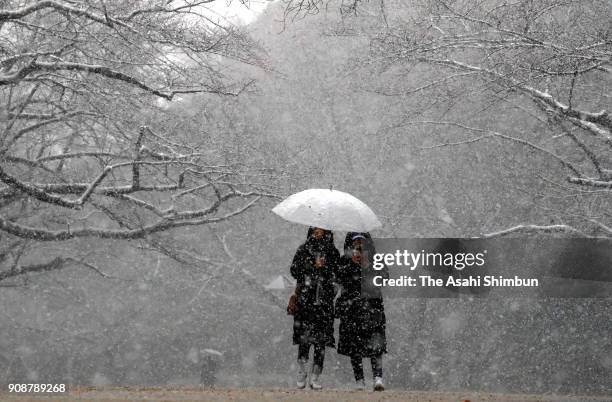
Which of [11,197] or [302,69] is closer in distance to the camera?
[11,197]

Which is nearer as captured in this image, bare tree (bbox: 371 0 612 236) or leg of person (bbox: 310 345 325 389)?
leg of person (bbox: 310 345 325 389)

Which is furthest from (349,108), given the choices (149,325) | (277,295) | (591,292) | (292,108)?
(591,292)

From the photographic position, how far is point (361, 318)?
29.7 ft

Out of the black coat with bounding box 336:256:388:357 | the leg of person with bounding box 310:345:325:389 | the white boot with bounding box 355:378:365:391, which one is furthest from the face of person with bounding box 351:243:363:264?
the white boot with bounding box 355:378:365:391

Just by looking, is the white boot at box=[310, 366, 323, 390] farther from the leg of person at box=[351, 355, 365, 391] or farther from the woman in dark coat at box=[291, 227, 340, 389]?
the leg of person at box=[351, 355, 365, 391]

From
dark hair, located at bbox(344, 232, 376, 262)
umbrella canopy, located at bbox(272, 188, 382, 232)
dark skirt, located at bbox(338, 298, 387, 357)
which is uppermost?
umbrella canopy, located at bbox(272, 188, 382, 232)

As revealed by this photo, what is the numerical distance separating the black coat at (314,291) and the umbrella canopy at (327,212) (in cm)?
17

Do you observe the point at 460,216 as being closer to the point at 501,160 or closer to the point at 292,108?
the point at 501,160

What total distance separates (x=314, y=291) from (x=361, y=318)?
63 cm

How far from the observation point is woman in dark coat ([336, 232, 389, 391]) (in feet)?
28.5

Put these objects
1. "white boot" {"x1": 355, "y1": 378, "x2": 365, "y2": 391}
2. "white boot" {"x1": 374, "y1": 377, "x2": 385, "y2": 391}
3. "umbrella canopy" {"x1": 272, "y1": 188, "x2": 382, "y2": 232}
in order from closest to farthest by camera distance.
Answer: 1. "umbrella canopy" {"x1": 272, "y1": 188, "x2": 382, "y2": 232}
2. "white boot" {"x1": 374, "y1": 377, "x2": 385, "y2": 391}
3. "white boot" {"x1": 355, "y1": 378, "x2": 365, "y2": 391}

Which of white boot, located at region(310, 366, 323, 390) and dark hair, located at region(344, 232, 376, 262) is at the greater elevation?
dark hair, located at region(344, 232, 376, 262)

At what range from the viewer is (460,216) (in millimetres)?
25094

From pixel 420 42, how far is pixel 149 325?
19101mm
